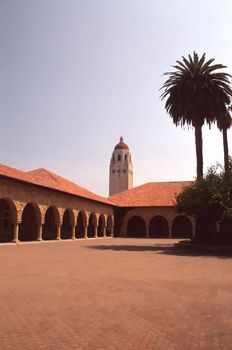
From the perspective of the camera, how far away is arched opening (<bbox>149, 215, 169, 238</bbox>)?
153ft

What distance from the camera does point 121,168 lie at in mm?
90500

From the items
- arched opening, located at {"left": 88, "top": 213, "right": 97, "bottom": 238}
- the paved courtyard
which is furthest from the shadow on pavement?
arched opening, located at {"left": 88, "top": 213, "right": 97, "bottom": 238}

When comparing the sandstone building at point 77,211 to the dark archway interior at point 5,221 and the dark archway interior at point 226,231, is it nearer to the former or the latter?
the dark archway interior at point 5,221

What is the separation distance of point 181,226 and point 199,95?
936 inches

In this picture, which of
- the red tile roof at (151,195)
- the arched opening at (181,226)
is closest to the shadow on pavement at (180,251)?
the red tile roof at (151,195)

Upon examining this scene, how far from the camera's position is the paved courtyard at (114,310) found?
4770 mm

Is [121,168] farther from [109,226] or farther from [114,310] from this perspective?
[114,310]

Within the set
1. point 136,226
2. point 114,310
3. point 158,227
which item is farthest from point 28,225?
point 114,310

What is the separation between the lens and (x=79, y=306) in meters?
6.57

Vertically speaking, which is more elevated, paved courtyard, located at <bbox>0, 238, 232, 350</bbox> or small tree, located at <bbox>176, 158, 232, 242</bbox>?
small tree, located at <bbox>176, 158, 232, 242</bbox>

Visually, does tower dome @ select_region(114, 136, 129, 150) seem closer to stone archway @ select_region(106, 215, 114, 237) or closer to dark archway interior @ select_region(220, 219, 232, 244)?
stone archway @ select_region(106, 215, 114, 237)

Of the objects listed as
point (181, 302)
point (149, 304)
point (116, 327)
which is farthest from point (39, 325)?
point (181, 302)

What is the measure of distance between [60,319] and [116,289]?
8.94 ft

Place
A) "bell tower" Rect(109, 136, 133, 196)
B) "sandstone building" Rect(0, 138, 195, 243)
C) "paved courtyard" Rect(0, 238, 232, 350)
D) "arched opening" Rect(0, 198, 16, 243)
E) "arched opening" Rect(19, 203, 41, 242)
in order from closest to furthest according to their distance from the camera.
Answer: "paved courtyard" Rect(0, 238, 232, 350)
"sandstone building" Rect(0, 138, 195, 243)
"arched opening" Rect(19, 203, 41, 242)
"arched opening" Rect(0, 198, 16, 243)
"bell tower" Rect(109, 136, 133, 196)
